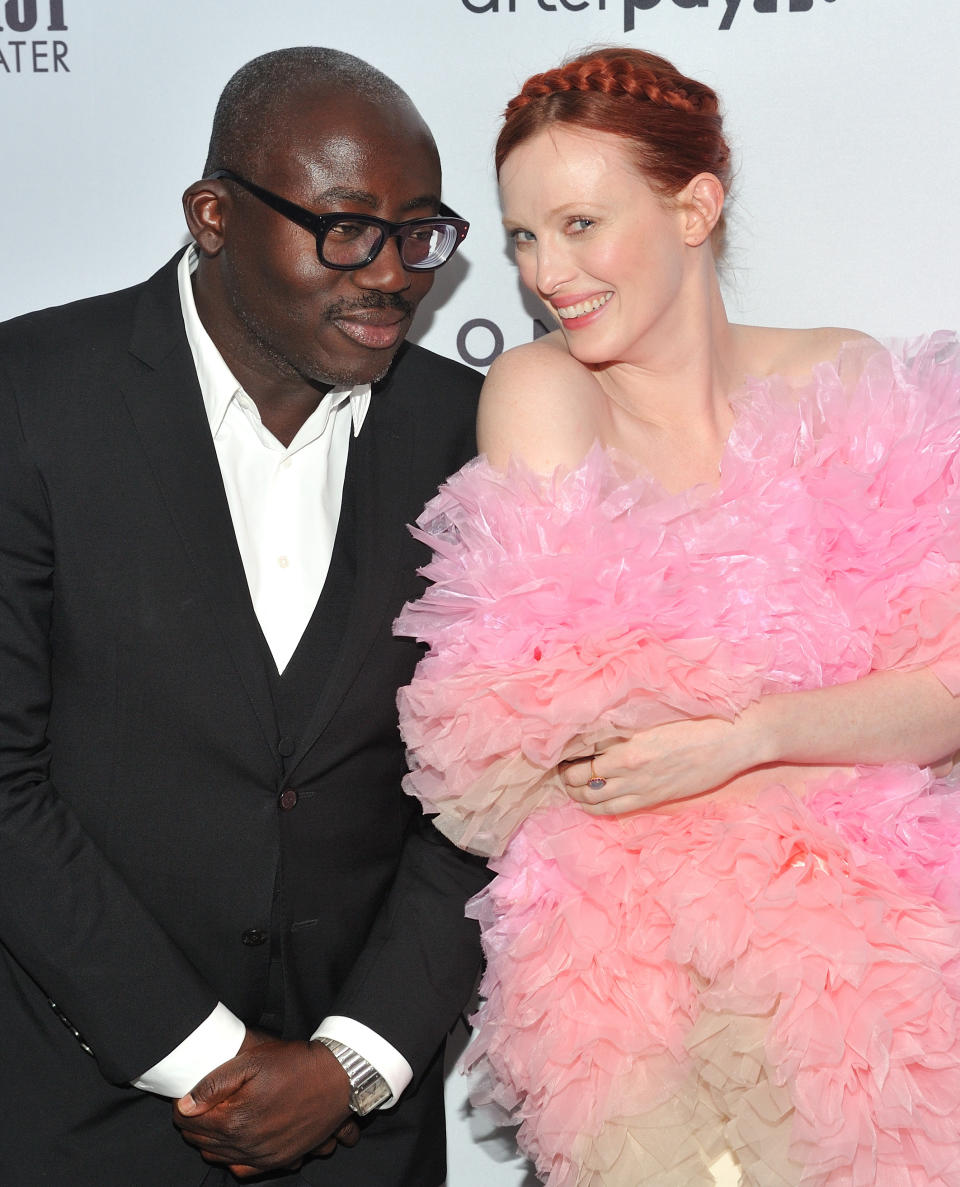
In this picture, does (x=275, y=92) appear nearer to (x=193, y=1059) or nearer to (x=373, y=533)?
(x=373, y=533)

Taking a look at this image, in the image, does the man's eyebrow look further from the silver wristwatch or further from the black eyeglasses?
the silver wristwatch

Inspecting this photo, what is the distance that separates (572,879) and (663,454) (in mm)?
599

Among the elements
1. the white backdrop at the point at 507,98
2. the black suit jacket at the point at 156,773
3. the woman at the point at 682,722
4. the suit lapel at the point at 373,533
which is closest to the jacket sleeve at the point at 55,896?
the black suit jacket at the point at 156,773

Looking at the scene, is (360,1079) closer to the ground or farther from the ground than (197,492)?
closer to the ground

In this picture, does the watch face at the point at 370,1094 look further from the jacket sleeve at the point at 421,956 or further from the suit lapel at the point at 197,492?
the suit lapel at the point at 197,492

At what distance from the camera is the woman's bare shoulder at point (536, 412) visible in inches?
70.0

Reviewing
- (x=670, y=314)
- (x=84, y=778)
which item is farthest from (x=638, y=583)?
(x=84, y=778)

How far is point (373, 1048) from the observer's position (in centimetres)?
191

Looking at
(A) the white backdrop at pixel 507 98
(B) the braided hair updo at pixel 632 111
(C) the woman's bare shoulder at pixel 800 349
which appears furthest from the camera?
(A) the white backdrop at pixel 507 98

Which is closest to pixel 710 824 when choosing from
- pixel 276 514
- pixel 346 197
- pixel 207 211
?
pixel 276 514

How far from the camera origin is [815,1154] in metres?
1.60

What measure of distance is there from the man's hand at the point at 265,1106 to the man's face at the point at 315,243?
0.91 m

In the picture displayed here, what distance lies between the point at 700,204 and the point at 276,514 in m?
0.72

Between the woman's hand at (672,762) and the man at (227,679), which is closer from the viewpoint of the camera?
the woman's hand at (672,762)
